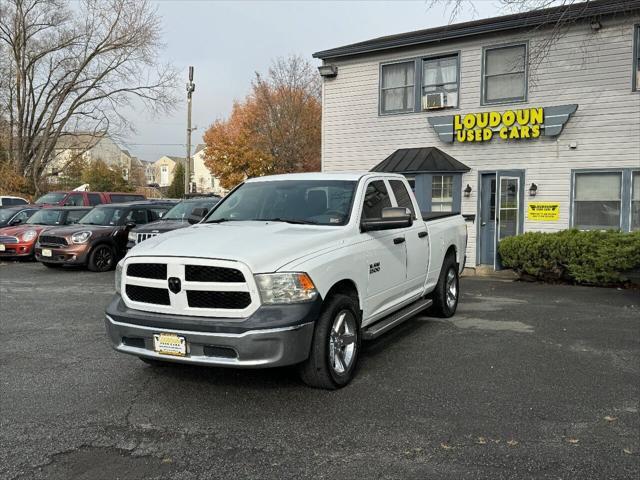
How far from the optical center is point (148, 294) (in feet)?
14.5

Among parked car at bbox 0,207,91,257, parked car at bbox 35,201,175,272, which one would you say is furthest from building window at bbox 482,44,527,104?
parked car at bbox 0,207,91,257

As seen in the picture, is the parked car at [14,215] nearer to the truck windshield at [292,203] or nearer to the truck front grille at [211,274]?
the truck windshield at [292,203]

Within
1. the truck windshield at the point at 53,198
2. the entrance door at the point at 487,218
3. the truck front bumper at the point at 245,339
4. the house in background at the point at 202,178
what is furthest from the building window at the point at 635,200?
the house in background at the point at 202,178

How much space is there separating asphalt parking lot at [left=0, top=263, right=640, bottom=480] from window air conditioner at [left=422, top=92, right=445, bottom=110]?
7.71 meters

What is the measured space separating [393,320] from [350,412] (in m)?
1.57

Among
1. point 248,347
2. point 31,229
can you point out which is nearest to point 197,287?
point 248,347

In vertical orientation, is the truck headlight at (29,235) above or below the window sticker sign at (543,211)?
below

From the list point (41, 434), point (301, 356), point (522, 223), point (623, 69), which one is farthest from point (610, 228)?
point (41, 434)

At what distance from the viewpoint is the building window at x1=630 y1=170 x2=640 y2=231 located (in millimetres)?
11273

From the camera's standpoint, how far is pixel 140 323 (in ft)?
14.2

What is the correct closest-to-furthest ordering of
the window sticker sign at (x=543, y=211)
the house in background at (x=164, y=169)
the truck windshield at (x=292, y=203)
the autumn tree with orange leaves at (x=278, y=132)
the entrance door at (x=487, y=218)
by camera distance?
the truck windshield at (x=292, y=203)
the window sticker sign at (x=543, y=211)
the entrance door at (x=487, y=218)
the autumn tree with orange leaves at (x=278, y=132)
the house in background at (x=164, y=169)

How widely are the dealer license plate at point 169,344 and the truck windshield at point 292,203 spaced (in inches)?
65.7

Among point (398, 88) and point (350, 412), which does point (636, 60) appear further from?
point (350, 412)

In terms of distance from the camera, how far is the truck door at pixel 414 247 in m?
6.14
